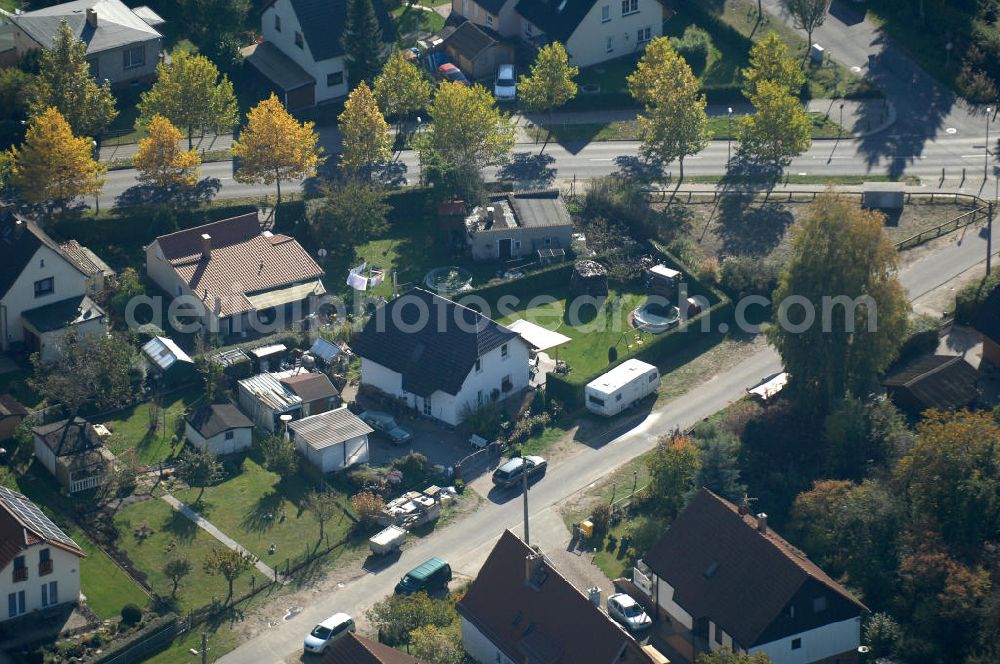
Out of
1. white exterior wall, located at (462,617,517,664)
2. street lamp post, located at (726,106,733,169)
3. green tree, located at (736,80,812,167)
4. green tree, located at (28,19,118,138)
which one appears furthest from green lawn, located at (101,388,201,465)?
street lamp post, located at (726,106,733,169)

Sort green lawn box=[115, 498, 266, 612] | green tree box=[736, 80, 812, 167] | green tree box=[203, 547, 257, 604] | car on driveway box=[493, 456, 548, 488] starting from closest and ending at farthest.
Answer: green tree box=[203, 547, 257, 604], green lawn box=[115, 498, 266, 612], car on driveway box=[493, 456, 548, 488], green tree box=[736, 80, 812, 167]

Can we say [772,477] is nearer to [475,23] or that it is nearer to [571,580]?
[571,580]

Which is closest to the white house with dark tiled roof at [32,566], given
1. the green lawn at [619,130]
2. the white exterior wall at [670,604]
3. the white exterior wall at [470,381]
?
the white exterior wall at [470,381]

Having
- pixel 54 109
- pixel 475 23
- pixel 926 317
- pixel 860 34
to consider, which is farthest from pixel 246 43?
pixel 926 317

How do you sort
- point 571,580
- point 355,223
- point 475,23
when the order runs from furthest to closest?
point 475,23 < point 355,223 < point 571,580

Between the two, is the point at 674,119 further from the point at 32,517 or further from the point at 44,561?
the point at 44,561

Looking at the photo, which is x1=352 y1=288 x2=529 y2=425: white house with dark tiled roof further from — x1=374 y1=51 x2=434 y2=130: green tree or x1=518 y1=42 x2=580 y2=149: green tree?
x1=518 y1=42 x2=580 y2=149: green tree
